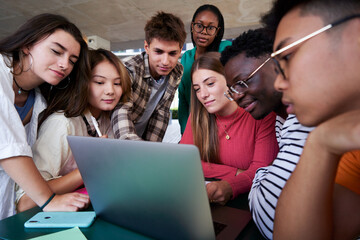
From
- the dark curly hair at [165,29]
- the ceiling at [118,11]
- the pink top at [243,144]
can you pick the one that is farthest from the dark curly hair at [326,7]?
the ceiling at [118,11]

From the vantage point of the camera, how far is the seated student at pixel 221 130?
1347 mm

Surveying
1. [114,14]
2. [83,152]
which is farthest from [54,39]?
[114,14]

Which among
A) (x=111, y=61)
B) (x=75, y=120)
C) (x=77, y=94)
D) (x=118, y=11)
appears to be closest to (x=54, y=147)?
(x=75, y=120)

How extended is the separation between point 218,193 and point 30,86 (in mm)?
1224

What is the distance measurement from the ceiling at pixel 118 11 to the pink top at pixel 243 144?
329 cm

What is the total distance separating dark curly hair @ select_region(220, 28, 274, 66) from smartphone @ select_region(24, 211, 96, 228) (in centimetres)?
107

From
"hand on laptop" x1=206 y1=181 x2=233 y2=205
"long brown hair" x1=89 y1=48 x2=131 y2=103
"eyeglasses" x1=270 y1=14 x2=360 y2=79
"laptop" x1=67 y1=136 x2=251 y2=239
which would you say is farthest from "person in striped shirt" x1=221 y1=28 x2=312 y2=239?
"long brown hair" x1=89 y1=48 x2=131 y2=103

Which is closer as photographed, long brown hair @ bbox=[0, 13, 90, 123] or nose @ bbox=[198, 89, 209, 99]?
long brown hair @ bbox=[0, 13, 90, 123]

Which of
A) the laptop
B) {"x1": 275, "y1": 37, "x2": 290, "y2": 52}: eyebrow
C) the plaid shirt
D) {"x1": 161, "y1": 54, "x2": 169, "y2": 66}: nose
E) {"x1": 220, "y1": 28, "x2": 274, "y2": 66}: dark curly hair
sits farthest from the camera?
{"x1": 161, "y1": 54, "x2": 169, "y2": 66}: nose

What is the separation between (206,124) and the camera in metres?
1.63

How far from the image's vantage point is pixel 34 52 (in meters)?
1.23

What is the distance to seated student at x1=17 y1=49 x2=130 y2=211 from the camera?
3.58 feet

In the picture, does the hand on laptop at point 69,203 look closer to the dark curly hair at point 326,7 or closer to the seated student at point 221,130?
the seated student at point 221,130

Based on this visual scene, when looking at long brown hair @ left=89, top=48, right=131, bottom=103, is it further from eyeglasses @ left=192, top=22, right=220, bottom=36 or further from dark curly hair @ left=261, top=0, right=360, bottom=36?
dark curly hair @ left=261, top=0, right=360, bottom=36
